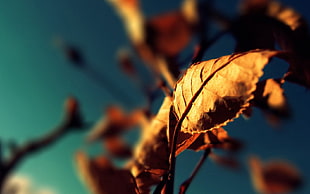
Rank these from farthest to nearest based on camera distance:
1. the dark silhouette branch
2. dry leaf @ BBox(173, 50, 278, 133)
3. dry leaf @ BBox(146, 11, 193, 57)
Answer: the dark silhouette branch < dry leaf @ BBox(146, 11, 193, 57) < dry leaf @ BBox(173, 50, 278, 133)

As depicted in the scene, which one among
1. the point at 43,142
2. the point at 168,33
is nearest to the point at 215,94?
the point at 168,33

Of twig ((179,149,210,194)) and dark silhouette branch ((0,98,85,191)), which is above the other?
dark silhouette branch ((0,98,85,191))

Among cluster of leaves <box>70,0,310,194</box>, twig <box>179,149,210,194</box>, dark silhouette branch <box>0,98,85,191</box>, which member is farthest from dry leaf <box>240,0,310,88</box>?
dark silhouette branch <box>0,98,85,191</box>

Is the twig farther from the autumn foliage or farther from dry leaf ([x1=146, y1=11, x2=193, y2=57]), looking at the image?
dry leaf ([x1=146, y1=11, x2=193, y2=57])

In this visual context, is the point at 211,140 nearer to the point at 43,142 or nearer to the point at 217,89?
the point at 217,89

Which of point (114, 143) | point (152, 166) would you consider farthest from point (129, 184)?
point (114, 143)

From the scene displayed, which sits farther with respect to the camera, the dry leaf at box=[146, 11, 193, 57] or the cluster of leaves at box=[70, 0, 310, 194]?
the dry leaf at box=[146, 11, 193, 57]

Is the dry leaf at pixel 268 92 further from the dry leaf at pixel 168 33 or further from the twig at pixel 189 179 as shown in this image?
the dry leaf at pixel 168 33

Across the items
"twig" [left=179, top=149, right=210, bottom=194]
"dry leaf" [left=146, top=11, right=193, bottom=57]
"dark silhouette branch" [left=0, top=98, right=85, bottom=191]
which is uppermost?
"dark silhouette branch" [left=0, top=98, right=85, bottom=191]
